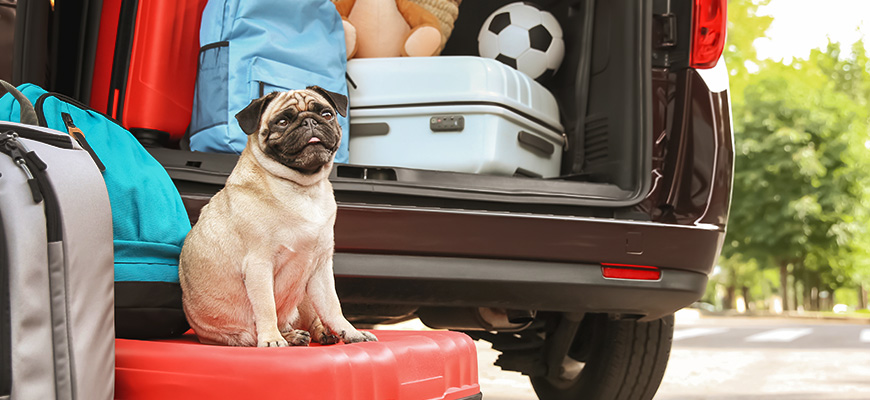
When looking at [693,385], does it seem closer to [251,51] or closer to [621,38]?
[621,38]

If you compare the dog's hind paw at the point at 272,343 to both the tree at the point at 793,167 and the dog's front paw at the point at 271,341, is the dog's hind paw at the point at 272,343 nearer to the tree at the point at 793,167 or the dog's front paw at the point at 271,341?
the dog's front paw at the point at 271,341

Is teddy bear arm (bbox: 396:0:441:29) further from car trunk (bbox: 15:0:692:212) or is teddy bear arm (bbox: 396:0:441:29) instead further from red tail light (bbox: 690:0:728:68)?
red tail light (bbox: 690:0:728:68)

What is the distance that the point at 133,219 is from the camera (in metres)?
1.72

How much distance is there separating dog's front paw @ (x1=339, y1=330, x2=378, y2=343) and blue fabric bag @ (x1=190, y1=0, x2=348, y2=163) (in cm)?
82

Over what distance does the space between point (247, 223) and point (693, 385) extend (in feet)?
13.1

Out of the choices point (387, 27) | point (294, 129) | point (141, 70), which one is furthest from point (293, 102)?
point (387, 27)

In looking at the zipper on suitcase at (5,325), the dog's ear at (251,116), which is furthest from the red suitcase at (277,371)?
the dog's ear at (251,116)

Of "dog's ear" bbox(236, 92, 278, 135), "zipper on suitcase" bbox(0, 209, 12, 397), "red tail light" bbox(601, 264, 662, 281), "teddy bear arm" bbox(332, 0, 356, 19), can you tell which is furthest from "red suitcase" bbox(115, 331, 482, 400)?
"teddy bear arm" bbox(332, 0, 356, 19)

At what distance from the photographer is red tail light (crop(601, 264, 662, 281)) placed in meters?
2.37

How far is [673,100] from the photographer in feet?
8.64

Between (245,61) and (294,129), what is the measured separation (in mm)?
830

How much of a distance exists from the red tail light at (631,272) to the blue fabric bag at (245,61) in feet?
2.93

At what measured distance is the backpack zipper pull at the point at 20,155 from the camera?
132cm

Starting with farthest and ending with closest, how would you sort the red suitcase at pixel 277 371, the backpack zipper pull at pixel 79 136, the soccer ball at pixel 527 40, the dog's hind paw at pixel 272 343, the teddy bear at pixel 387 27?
the soccer ball at pixel 527 40, the teddy bear at pixel 387 27, the backpack zipper pull at pixel 79 136, the dog's hind paw at pixel 272 343, the red suitcase at pixel 277 371
